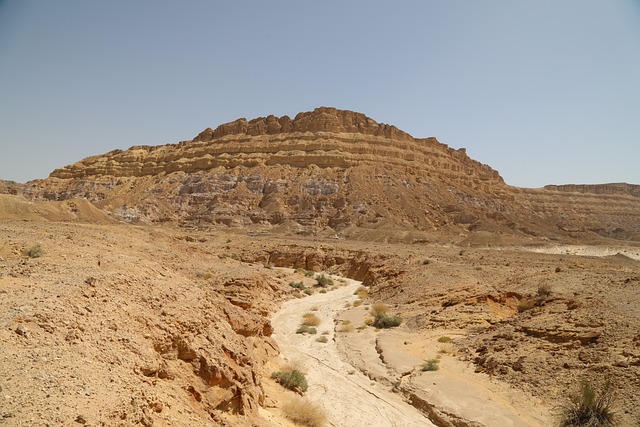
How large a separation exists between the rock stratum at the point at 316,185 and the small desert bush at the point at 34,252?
53.6 meters

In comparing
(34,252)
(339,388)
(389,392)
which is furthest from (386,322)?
(34,252)

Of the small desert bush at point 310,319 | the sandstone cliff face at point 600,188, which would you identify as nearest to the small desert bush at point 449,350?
the small desert bush at point 310,319

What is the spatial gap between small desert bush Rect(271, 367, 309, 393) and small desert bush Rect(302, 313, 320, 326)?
8.62 m

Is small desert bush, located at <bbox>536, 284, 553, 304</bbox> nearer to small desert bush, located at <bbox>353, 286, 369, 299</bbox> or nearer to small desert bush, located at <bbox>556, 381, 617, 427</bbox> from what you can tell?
small desert bush, located at <bbox>556, 381, 617, 427</bbox>

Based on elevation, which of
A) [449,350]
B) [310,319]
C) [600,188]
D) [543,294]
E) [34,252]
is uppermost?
[600,188]

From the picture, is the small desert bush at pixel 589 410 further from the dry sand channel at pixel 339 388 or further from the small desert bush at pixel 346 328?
the small desert bush at pixel 346 328

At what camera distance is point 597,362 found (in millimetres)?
11258

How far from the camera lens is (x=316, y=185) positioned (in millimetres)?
87188

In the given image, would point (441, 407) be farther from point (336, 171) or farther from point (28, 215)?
point (336, 171)

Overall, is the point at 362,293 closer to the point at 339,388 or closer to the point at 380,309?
the point at 380,309

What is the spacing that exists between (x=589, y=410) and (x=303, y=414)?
20.2 ft

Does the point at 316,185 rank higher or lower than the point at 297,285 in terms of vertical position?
higher

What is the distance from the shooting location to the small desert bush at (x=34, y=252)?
36.2 ft

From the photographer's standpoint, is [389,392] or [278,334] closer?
[389,392]
